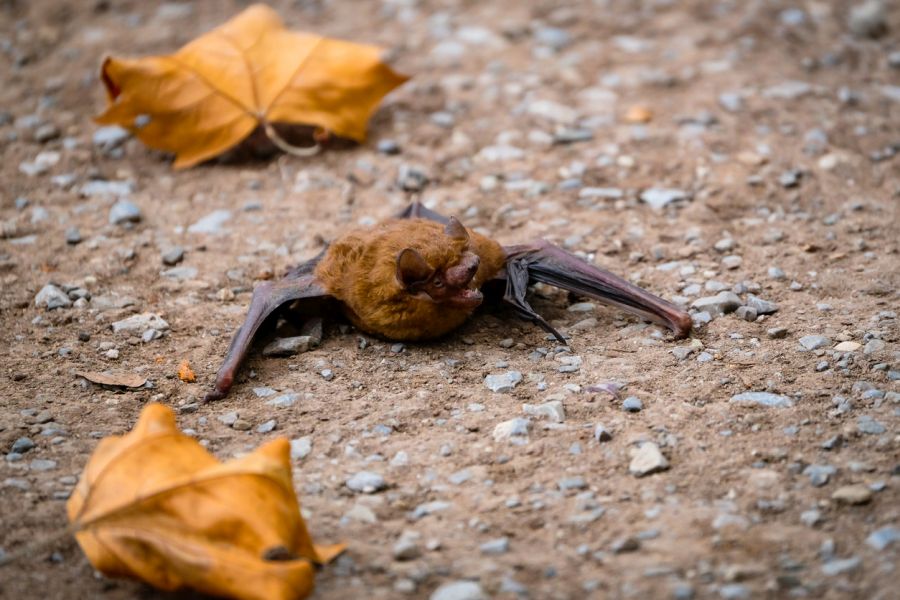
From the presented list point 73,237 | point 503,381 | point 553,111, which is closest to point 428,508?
point 503,381

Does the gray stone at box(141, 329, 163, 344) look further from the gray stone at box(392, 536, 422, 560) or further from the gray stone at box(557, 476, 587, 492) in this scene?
the gray stone at box(557, 476, 587, 492)

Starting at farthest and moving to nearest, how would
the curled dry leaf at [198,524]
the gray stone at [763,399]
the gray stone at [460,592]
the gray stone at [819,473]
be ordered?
the gray stone at [763,399] < the gray stone at [819,473] < the gray stone at [460,592] < the curled dry leaf at [198,524]

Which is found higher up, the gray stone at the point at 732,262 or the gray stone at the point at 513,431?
the gray stone at the point at 513,431

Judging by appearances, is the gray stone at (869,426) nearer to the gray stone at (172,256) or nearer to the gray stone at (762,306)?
the gray stone at (762,306)

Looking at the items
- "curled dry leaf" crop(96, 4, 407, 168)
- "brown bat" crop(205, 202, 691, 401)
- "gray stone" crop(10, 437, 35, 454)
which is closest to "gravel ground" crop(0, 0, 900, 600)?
"gray stone" crop(10, 437, 35, 454)

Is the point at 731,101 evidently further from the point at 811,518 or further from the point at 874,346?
the point at 811,518

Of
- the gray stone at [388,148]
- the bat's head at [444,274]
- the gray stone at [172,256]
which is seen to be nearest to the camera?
the bat's head at [444,274]

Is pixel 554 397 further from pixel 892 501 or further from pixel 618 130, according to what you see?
pixel 618 130

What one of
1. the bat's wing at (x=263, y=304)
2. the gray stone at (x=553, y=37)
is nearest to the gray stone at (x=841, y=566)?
the bat's wing at (x=263, y=304)

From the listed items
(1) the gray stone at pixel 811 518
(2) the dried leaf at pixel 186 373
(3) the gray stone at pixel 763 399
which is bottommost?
(2) the dried leaf at pixel 186 373
